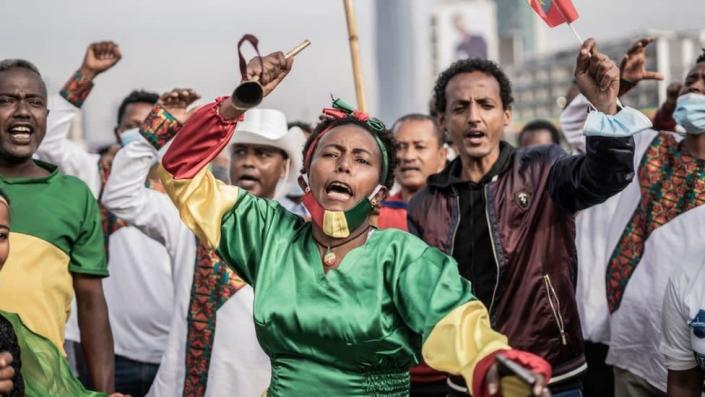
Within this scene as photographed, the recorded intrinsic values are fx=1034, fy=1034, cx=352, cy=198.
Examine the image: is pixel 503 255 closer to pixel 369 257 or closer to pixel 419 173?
pixel 369 257

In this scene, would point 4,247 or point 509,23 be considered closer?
point 4,247

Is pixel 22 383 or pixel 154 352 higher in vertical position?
pixel 22 383

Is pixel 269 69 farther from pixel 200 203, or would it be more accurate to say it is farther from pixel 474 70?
pixel 474 70

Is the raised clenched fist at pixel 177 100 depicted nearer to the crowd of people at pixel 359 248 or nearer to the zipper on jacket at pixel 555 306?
the crowd of people at pixel 359 248

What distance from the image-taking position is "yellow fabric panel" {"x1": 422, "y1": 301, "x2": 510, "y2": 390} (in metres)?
3.00

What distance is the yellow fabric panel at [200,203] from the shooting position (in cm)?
351


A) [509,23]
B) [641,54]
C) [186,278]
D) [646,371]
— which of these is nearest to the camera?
[641,54]

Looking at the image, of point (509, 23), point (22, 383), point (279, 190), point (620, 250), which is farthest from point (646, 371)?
point (509, 23)

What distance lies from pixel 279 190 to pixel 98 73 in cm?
113

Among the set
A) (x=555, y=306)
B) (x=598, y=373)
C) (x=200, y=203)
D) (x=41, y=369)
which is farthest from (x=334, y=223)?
(x=598, y=373)

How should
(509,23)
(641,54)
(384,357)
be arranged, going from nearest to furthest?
(384,357) → (641,54) → (509,23)

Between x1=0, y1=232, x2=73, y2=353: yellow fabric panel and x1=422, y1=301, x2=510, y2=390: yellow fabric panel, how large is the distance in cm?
162

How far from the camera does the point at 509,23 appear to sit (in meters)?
134

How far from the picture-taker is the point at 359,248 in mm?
3457
